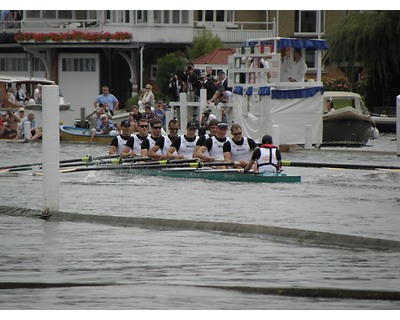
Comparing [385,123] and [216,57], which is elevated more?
[216,57]

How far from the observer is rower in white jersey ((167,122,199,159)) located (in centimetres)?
2312

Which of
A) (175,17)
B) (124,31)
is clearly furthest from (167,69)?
(175,17)

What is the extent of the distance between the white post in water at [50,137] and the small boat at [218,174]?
644 cm

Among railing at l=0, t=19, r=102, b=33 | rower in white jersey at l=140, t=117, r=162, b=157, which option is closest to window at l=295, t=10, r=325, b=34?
railing at l=0, t=19, r=102, b=33

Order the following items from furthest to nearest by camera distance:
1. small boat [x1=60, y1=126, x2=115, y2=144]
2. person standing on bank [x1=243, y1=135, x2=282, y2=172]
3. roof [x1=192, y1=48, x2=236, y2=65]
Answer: roof [x1=192, y1=48, x2=236, y2=65], small boat [x1=60, y1=126, x2=115, y2=144], person standing on bank [x1=243, y1=135, x2=282, y2=172]

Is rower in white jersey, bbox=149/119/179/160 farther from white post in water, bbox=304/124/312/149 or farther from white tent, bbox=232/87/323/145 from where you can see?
white post in water, bbox=304/124/312/149

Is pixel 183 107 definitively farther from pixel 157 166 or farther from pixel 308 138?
pixel 157 166

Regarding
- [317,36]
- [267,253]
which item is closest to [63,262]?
[267,253]

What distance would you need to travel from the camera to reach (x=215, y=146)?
22.9 meters

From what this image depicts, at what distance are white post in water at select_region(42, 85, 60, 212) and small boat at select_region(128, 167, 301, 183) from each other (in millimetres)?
6440

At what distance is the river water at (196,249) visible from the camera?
983 centimetres

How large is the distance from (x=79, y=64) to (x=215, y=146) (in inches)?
1500

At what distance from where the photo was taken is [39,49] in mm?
59531
